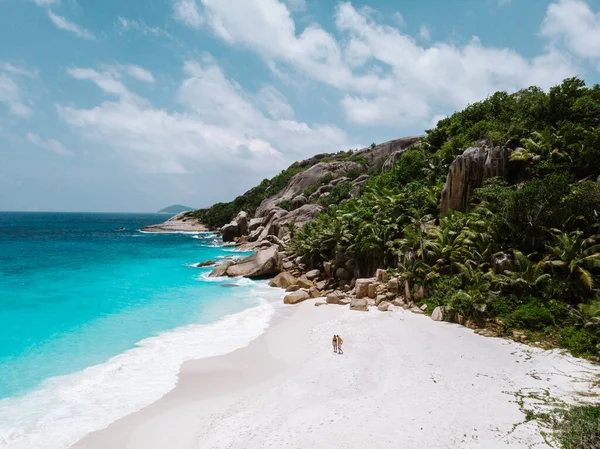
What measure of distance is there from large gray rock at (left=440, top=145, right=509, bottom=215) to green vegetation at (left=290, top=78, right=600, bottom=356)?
711 mm

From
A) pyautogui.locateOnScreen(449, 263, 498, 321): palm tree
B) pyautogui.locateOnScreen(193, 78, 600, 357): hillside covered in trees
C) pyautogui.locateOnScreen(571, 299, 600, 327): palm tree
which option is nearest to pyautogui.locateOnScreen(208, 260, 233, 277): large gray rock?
pyautogui.locateOnScreen(193, 78, 600, 357): hillside covered in trees

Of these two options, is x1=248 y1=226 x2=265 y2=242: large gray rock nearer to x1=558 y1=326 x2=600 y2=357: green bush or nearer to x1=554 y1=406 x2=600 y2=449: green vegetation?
x1=558 y1=326 x2=600 y2=357: green bush

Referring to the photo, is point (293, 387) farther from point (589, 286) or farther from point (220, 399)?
point (589, 286)

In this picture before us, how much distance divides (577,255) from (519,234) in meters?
2.81

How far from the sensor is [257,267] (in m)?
34.8

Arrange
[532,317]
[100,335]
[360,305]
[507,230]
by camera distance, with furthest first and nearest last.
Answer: [360,305], [100,335], [507,230], [532,317]

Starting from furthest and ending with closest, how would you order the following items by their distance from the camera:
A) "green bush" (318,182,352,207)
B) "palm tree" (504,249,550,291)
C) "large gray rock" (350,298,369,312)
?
"green bush" (318,182,352,207), "large gray rock" (350,298,369,312), "palm tree" (504,249,550,291)

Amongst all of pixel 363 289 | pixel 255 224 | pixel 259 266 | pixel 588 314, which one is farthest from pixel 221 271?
pixel 255 224

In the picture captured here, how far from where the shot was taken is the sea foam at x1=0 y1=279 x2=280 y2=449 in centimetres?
1063

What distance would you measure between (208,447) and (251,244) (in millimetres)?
51248

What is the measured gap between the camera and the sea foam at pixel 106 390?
10633mm

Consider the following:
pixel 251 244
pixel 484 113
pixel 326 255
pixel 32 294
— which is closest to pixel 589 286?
pixel 326 255

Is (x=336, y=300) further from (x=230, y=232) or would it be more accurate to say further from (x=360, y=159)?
(x=360, y=159)

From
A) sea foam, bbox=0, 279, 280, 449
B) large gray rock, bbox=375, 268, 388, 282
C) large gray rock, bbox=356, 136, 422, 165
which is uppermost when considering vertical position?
large gray rock, bbox=356, 136, 422, 165
